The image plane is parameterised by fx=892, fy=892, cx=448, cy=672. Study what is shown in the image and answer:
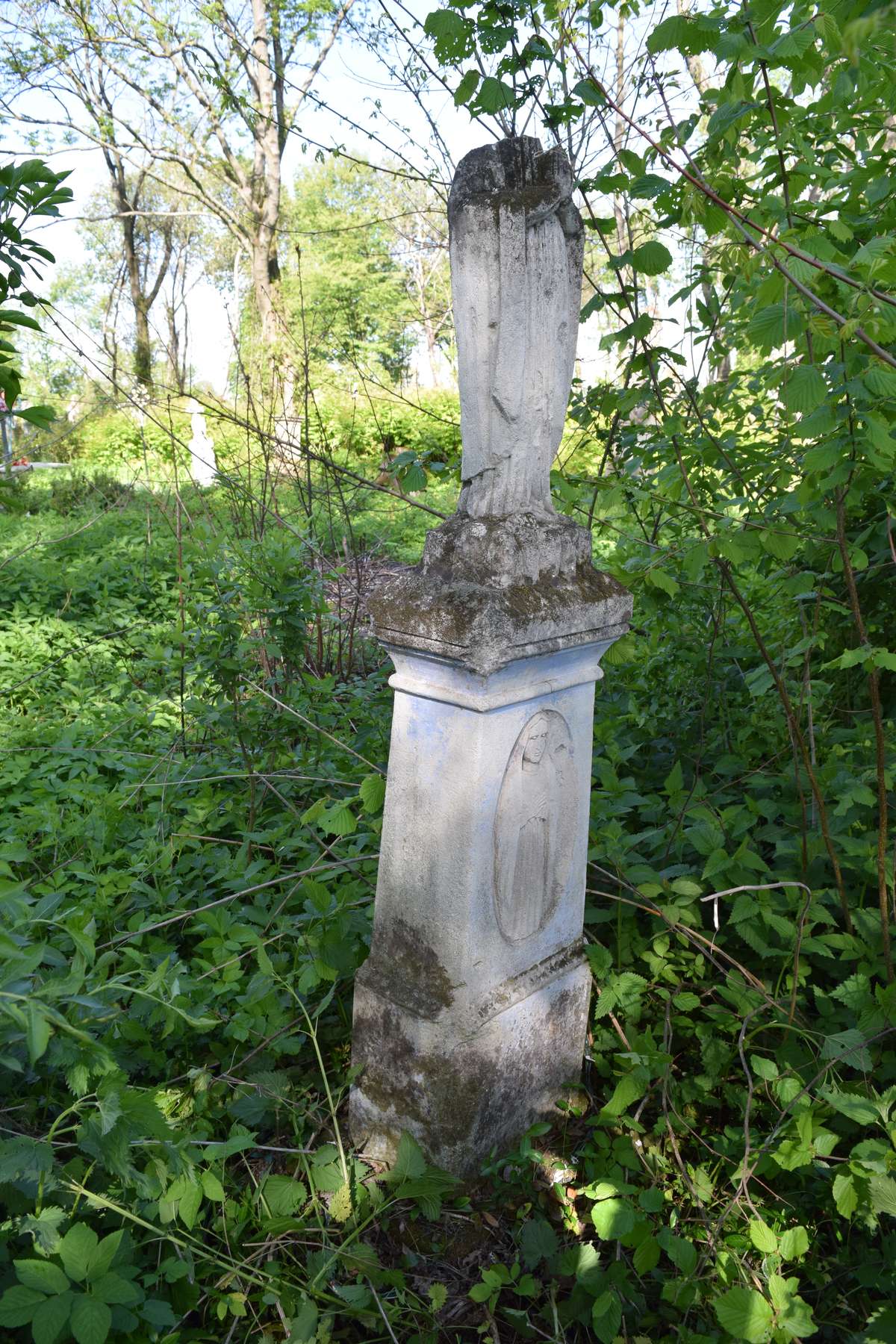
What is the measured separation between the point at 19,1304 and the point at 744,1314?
115cm

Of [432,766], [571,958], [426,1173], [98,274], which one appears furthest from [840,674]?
[98,274]


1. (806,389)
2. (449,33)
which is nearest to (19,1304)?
(806,389)

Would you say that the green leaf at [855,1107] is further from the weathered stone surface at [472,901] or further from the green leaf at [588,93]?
the green leaf at [588,93]

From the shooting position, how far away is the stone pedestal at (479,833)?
179 cm

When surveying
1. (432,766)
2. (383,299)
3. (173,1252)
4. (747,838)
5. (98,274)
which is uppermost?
(98,274)

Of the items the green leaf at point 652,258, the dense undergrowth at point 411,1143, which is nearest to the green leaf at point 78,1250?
the dense undergrowth at point 411,1143

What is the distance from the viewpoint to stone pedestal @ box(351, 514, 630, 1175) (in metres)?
1.79

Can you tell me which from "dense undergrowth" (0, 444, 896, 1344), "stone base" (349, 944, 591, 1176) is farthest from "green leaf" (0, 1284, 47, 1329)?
"stone base" (349, 944, 591, 1176)

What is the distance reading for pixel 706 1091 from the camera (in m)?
2.11

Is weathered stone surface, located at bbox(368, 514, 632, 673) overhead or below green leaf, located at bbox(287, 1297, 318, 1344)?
overhead

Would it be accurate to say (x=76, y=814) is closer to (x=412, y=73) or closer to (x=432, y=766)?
(x=432, y=766)

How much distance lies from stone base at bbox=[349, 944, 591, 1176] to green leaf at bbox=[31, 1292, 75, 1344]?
781mm

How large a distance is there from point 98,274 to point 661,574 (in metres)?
44.3

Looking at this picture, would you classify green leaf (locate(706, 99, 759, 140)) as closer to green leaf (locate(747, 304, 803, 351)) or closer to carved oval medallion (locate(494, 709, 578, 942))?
green leaf (locate(747, 304, 803, 351))
